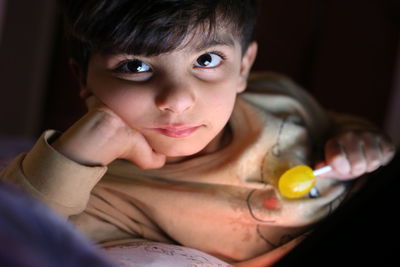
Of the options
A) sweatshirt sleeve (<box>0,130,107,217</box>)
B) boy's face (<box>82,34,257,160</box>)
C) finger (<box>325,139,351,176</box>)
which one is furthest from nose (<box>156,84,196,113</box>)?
finger (<box>325,139,351,176</box>)

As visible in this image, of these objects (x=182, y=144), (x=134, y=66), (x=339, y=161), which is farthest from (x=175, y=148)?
(x=339, y=161)

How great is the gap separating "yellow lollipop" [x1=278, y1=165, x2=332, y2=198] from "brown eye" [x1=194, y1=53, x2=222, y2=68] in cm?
18

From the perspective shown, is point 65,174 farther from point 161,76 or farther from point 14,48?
point 14,48

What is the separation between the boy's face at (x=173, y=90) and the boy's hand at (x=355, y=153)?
7.0 inches

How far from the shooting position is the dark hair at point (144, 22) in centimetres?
62

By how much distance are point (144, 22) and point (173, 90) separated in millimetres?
86

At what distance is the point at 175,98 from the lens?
2.08ft

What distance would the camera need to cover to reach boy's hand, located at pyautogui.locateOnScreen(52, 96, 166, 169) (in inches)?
26.5

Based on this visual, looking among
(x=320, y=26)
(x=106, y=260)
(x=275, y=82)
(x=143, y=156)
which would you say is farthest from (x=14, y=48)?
(x=106, y=260)

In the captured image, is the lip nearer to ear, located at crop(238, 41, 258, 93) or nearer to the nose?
the nose

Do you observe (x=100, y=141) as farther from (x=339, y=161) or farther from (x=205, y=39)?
(x=339, y=161)

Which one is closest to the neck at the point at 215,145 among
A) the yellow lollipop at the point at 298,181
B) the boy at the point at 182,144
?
the boy at the point at 182,144

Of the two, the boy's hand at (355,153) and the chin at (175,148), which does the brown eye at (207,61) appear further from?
the boy's hand at (355,153)

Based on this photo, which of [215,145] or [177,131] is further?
[215,145]
